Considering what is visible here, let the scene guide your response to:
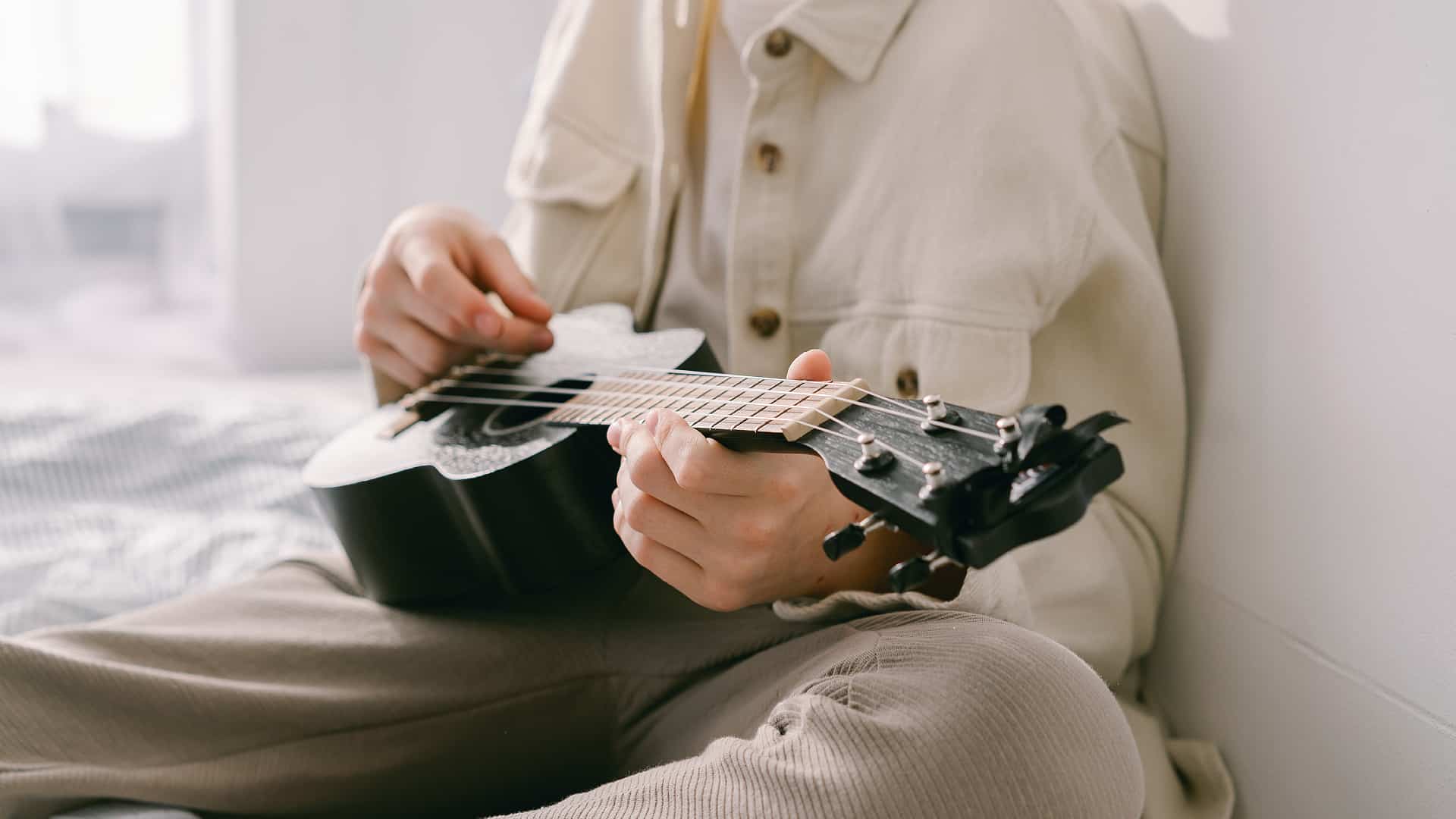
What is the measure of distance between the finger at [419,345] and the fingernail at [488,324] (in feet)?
0.23

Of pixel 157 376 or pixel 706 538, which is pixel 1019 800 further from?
pixel 157 376

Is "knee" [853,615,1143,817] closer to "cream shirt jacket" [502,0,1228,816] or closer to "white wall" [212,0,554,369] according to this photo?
"cream shirt jacket" [502,0,1228,816]

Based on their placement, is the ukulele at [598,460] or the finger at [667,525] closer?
the ukulele at [598,460]

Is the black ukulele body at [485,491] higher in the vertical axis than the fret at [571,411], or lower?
lower

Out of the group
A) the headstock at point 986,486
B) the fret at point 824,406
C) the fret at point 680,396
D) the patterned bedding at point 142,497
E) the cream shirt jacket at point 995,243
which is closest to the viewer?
the headstock at point 986,486

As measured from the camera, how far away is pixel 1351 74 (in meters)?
0.67

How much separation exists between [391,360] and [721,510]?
1.54 ft

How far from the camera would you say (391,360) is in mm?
972

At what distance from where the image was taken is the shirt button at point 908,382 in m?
0.80

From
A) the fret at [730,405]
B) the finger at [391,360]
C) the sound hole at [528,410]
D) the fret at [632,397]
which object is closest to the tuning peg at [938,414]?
the fret at [730,405]

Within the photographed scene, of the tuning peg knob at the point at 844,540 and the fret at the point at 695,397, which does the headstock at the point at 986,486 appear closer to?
the tuning peg knob at the point at 844,540

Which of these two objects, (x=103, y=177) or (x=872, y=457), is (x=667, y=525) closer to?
(x=872, y=457)

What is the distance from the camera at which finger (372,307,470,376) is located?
3.08 feet

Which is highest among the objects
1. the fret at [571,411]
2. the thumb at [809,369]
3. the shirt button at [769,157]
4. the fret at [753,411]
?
the shirt button at [769,157]
